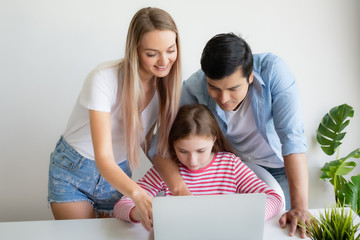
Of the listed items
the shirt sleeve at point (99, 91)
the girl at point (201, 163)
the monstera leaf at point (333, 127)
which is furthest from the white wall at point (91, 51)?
the shirt sleeve at point (99, 91)

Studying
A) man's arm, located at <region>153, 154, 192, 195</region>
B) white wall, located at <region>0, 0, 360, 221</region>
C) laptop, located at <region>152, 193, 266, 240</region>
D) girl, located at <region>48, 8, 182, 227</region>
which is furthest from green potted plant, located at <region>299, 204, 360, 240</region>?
white wall, located at <region>0, 0, 360, 221</region>

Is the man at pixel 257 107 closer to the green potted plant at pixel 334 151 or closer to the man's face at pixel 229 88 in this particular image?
the man's face at pixel 229 88

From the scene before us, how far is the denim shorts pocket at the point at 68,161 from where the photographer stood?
5.58ft

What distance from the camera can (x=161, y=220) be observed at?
1134mm

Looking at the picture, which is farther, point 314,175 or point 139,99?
point 314,175

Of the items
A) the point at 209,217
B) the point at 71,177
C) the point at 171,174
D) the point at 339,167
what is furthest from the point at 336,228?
the point at 339,167

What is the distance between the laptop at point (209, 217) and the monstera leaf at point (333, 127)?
1516mm

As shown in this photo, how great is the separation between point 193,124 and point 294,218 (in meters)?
0.53

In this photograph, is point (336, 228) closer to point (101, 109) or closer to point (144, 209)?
point (144, 209)

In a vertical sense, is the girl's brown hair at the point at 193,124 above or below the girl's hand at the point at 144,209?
above

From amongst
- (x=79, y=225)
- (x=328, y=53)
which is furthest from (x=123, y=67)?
(x=328, y=53)

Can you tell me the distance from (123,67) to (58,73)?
35.5 inches

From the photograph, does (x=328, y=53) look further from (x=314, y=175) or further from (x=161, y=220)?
(x=161, y=220)

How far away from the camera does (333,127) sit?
252 cm
